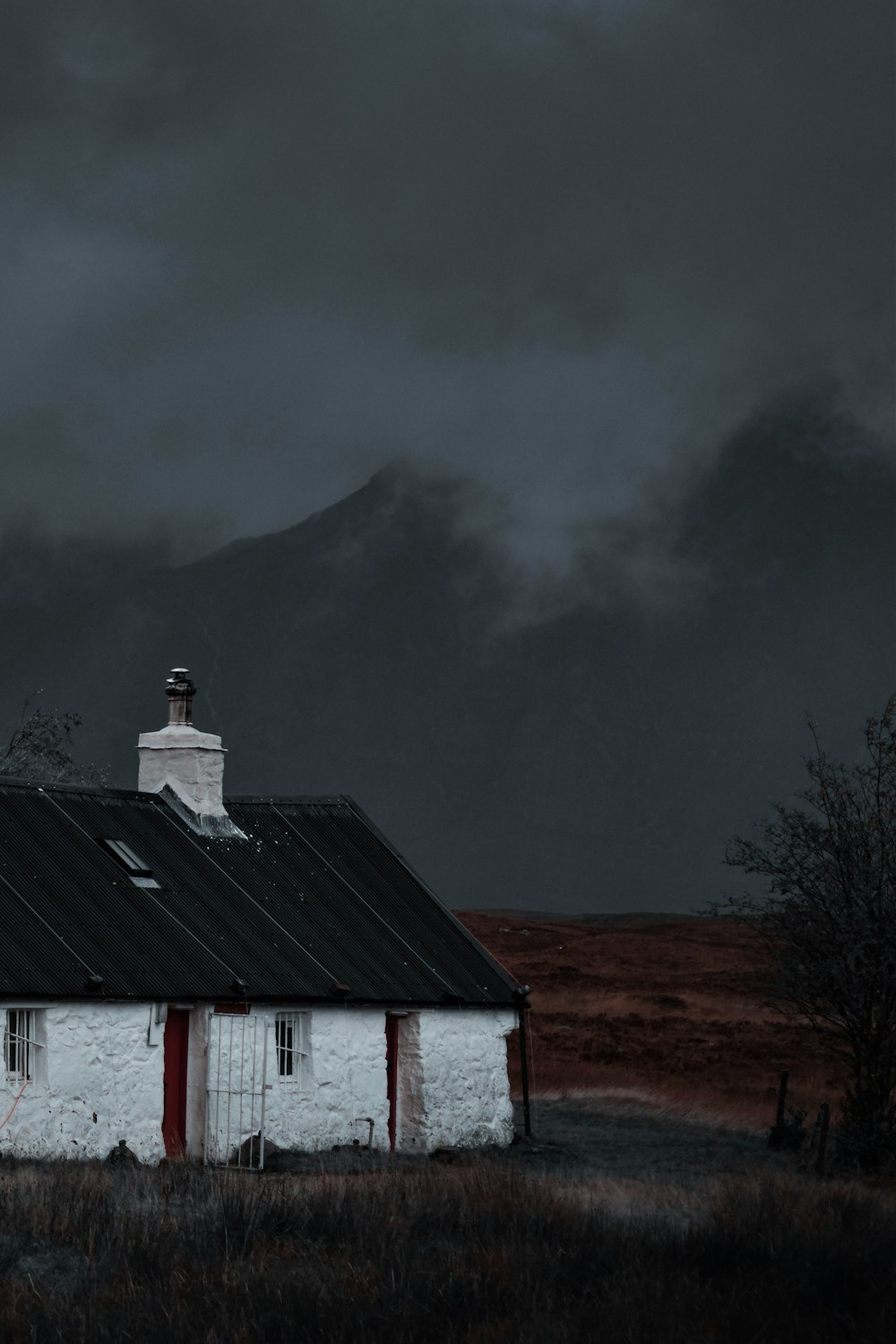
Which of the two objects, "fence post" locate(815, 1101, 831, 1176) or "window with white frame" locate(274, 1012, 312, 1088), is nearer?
"fence post" locate(815, 1101, 831, 1176)

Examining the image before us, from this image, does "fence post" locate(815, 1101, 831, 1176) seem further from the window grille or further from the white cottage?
the window grille

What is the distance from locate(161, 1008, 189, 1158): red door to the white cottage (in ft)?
0.09

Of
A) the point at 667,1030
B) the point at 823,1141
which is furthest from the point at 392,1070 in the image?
the point at 667,1030

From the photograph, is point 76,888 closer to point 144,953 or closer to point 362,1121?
point 144,953

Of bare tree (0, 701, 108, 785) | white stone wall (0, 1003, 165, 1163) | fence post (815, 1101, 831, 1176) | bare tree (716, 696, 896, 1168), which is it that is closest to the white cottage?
white stone wall (0, 1003, 165, 1163)

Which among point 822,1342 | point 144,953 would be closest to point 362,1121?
point 144,953

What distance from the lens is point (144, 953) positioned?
24.2 m

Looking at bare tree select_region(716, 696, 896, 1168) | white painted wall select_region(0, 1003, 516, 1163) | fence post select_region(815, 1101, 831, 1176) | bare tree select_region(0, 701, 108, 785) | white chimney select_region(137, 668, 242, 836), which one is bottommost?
fence post select_region(815, 1101, 831, 1176)

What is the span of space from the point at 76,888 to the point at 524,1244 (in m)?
12.2

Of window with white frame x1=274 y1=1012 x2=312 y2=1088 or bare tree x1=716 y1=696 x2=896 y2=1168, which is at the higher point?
bare tree x1=716 y1=696 x2=896 y2=1168

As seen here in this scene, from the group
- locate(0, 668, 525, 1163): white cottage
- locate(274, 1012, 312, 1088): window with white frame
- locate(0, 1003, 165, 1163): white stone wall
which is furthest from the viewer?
locate(274, 1012, 312, 1088): window with white frame

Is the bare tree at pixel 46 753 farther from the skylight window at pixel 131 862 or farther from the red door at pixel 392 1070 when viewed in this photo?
the red door at pixel 392 1070

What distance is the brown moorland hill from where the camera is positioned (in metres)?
36.5

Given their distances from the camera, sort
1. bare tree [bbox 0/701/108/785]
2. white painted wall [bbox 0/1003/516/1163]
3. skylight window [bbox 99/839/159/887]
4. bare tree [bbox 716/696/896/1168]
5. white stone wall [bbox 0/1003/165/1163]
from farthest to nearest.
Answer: bare tree [bbox 0/701/108/785] < skylight window [bbox 99/839/159/887] < bare tree [bbox 716/696/896/1168] < white painted wall [bbox 0/1003/516/1163] < white stone wall [bbox 0/1003/165/1163]
